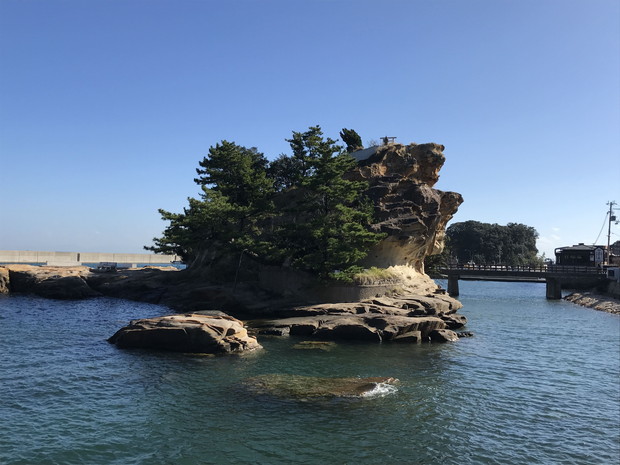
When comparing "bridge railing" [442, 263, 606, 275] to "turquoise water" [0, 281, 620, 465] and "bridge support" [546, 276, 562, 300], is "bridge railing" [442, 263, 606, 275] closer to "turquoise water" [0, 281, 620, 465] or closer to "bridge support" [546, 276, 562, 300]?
"bridge support" [546, 276, 562, 300]

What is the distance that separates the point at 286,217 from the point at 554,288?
5407cm

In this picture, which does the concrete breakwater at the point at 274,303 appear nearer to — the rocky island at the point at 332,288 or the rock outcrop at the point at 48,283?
the rock outcrop at the point at 48,283

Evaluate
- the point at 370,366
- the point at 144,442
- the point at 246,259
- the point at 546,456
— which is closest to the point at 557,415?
the point at 546,456

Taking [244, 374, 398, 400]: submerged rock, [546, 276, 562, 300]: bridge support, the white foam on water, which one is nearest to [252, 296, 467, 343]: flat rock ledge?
[244, 374, 398, 400]: submerged rock

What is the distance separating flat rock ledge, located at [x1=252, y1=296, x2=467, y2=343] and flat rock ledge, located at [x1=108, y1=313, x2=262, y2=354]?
23.7 feet

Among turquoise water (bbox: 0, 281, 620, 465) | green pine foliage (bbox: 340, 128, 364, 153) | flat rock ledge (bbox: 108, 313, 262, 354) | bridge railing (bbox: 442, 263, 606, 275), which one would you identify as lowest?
turquoise water (bbox: 0, 281, 620, 465)

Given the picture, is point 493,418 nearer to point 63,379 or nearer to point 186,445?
point 186,445

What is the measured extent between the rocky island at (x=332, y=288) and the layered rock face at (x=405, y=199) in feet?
0.41

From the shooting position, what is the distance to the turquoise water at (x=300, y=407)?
15.8 m

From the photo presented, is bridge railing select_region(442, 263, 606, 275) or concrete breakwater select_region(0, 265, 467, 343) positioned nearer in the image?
concrete breakwater select_region(0, 265, 467, 343)

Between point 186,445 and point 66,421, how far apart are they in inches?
216

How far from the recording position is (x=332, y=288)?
45.1 metres

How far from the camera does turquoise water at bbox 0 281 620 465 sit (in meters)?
15.8

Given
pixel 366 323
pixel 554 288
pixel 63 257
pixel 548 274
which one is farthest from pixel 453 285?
pixel 63 257
